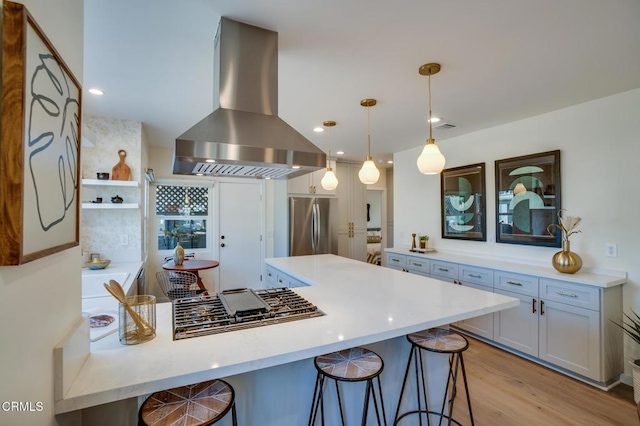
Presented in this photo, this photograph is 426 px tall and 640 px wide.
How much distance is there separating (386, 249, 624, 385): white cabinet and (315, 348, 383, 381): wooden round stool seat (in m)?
→ 2.15

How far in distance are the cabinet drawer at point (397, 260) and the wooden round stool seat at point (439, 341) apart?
245 cm

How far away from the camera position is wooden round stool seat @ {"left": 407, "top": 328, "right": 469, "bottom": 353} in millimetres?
1628

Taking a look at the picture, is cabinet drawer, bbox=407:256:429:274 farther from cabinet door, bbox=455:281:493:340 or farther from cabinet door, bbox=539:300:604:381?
cabinet door, bbox=539:300:604:381

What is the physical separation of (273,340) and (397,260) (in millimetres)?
3397

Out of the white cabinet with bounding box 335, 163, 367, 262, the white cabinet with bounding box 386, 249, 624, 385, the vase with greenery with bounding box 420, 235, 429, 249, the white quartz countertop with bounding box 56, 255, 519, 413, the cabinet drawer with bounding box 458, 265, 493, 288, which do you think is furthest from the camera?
the white cabinet with bounding box 335, 163, 367, 262

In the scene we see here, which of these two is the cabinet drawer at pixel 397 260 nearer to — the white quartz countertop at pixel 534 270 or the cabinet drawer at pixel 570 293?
the white quartz countertop at pixel 534 270

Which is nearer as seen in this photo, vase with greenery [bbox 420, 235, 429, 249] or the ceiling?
the ceiling

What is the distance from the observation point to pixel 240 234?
5.32 m

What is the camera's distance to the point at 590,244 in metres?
2.74

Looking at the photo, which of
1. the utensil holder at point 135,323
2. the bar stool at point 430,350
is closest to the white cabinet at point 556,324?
the bar stool at point 430,350

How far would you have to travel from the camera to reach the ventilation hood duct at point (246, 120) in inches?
57.9

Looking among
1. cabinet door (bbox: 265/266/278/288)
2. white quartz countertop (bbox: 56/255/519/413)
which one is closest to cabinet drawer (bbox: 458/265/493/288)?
white quartz countertop (bbox: 56/255/519/413)

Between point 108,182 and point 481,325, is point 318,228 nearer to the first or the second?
point 481,325

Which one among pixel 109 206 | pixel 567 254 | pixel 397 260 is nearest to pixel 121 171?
pixel 109 206
